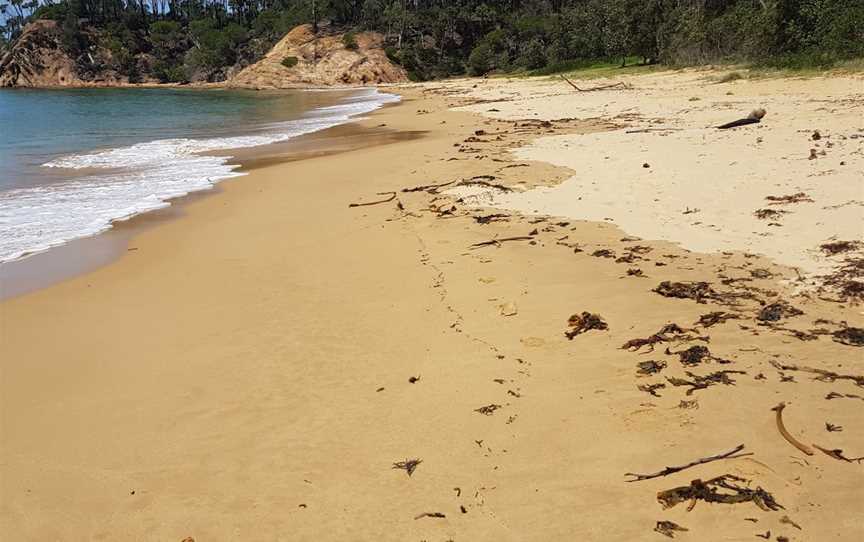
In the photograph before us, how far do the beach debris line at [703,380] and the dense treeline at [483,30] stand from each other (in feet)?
67.6

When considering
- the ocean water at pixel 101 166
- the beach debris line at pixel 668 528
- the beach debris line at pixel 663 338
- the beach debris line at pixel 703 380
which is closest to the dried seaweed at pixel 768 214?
the beach debris line at pixel 663 338

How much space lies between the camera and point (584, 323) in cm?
405

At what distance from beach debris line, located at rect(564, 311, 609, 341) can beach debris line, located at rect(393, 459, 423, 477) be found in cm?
152

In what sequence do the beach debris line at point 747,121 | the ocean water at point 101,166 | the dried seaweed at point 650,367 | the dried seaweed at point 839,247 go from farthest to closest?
the beach debris line at point 747,121, the ocean water at point 101,166, the dried seaweed at point 839,247, the dried seaweed at point 650,367

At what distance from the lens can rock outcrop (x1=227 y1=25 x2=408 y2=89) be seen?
66438 mm

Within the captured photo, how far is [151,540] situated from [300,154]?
41.8ft

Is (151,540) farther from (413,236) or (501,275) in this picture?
(413,236)

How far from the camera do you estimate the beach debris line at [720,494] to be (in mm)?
2352

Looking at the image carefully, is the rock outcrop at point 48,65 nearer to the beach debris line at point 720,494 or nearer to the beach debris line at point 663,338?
the beach debris line at point 663,338

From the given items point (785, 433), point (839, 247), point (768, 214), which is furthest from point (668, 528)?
point (768, 214)

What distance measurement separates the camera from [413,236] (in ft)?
21.4

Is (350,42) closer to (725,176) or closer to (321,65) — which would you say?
(321,65)

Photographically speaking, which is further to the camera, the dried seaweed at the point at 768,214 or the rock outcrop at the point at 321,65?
the rock outcrop at the point at 321,65

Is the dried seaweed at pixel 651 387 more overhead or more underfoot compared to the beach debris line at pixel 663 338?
more underfoot
